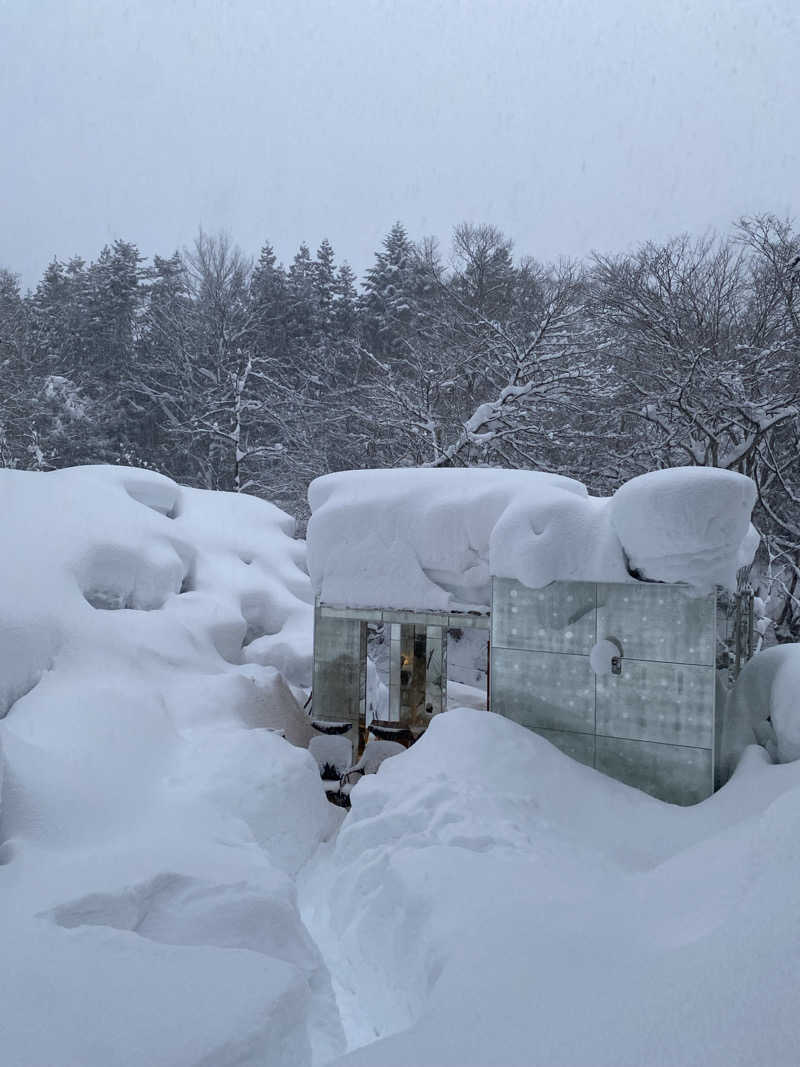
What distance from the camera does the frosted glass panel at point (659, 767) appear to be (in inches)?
240

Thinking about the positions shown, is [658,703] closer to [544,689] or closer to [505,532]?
[544,689]

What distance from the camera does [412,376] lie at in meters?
19.0

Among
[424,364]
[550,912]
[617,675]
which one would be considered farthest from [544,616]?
[424,364]

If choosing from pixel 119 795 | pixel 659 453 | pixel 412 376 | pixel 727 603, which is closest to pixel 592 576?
pixel 727 603

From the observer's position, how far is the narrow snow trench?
13.1 ft

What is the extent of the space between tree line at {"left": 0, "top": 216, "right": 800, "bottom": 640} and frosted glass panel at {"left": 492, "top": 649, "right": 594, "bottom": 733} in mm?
7299

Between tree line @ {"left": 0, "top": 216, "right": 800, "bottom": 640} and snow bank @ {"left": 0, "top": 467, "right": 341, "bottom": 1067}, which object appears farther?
tree line @ {"left": 0, "top": 216, "right": 800, "bottom": 640}

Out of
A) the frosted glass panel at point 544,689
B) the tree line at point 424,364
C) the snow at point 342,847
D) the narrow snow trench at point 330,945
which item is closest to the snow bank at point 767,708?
the snow at point 342,847

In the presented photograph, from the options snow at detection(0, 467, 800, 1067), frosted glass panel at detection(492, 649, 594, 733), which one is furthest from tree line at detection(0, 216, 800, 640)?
frosted glass panel at detection(492, 649, 594, 733)

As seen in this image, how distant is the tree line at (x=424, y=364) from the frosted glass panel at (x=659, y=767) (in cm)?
744

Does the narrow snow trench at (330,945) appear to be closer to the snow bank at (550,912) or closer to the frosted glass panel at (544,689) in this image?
the snow bank at (550,912)

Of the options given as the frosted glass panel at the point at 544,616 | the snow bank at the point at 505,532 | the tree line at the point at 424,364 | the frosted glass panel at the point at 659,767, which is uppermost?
the tree line at the point at 424,364

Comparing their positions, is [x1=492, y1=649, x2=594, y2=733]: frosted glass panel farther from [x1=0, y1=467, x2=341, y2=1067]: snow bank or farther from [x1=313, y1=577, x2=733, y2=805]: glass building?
[x1=0, y1=467, x2=341, y2=1067]: snow bank

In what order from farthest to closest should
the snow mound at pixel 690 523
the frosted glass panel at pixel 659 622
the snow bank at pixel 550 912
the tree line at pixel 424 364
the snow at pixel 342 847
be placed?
the tree line at pixel 424 364, the frosted glass panel at pixel 659 622, the snow mound at pixel 690 523, the snow at pixel 342 847, the snow bank at pixel 550 912
